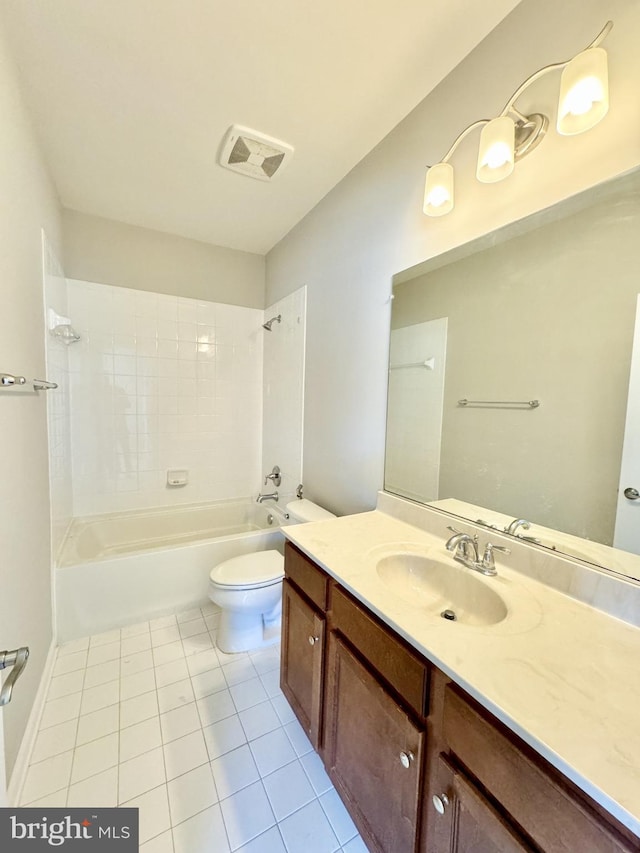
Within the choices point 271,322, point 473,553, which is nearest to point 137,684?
point 473,553

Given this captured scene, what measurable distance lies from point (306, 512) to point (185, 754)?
3.59ft

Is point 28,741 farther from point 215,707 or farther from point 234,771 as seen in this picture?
point 234,771

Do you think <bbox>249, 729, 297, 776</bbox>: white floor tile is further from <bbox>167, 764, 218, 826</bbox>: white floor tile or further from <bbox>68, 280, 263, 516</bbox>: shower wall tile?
<bbox>68, 280, 263, 516</bbox>: shower wall tile

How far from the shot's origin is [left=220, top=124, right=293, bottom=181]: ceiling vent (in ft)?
5.20

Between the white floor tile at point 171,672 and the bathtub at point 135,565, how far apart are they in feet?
1.43

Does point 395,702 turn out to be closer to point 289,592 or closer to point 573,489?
point 289,592

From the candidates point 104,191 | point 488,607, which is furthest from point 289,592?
point 104,191

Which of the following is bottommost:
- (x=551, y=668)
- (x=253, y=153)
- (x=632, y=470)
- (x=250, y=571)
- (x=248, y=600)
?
(x=248, y=600)

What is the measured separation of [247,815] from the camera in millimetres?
1075

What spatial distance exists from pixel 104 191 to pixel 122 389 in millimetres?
1243

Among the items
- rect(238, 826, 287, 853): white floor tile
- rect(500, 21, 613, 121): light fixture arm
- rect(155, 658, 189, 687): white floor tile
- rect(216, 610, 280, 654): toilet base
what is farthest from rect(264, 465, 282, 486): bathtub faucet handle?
rect(500, 21, 613, 121): light fixture arm

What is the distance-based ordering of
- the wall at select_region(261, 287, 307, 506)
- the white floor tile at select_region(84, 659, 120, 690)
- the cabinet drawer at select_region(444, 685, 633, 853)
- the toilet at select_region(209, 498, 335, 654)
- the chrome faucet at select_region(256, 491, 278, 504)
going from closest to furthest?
the cabinet drawer at select_region(444, 685, 633, 853) → the white floor tile at select_region(84, 659, 120, 690) → the toilet at select_region(209, 498, 335, 654) → the wall at select_region(261, 287, 307, 506) → the chrome faucet at select_region(256, 491, 278, 504)

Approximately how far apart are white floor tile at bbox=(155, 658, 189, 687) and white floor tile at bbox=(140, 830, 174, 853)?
600mm

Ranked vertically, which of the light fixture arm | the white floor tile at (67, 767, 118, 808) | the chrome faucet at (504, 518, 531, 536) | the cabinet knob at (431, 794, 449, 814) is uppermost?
the light fixture arm
